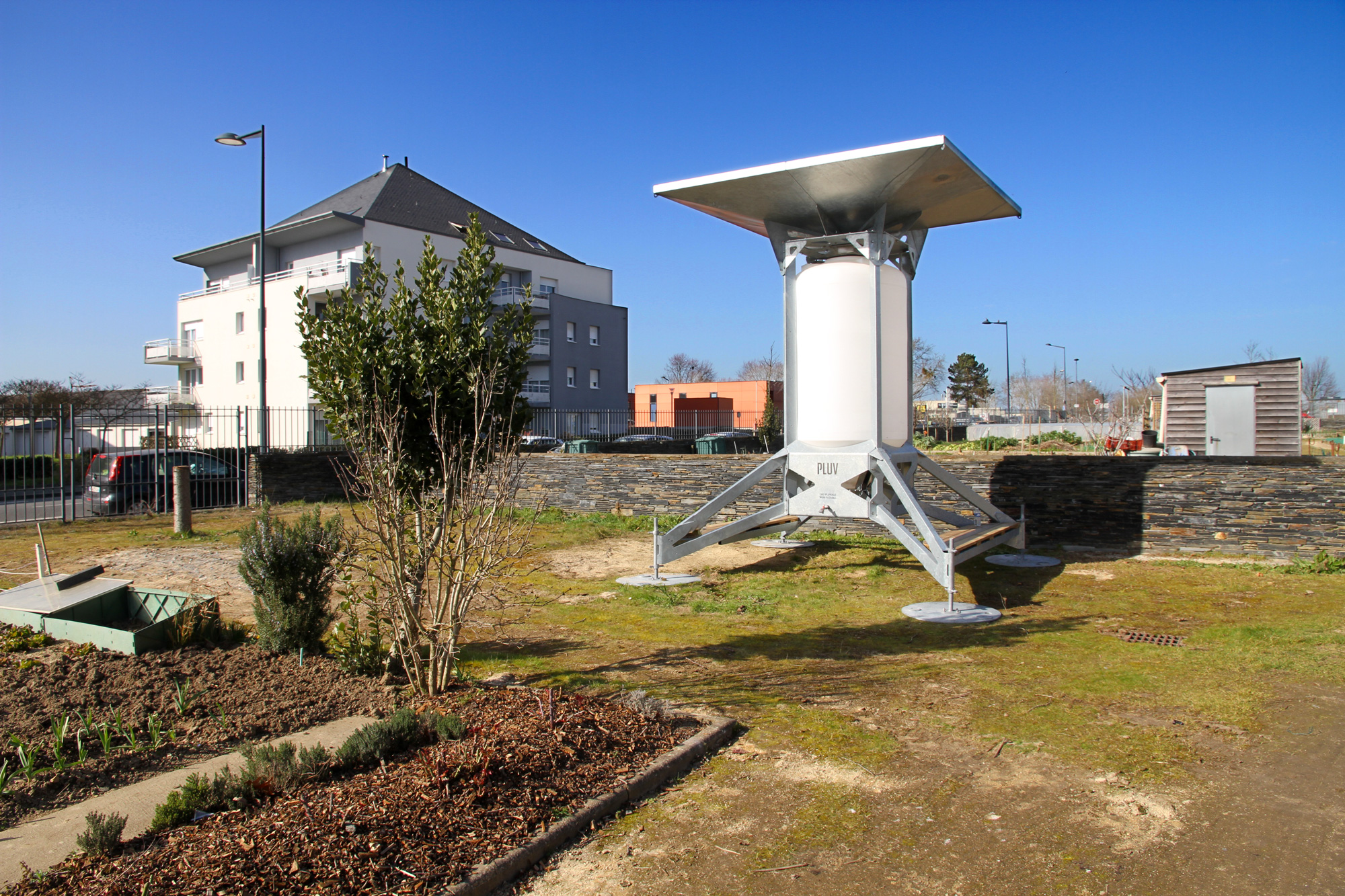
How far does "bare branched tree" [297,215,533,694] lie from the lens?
206 inches

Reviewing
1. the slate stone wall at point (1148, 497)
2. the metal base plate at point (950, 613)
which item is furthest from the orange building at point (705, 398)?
the metal base plate at point (950, 613)

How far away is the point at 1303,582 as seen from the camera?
30.8 feet

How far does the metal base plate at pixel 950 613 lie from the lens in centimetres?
785

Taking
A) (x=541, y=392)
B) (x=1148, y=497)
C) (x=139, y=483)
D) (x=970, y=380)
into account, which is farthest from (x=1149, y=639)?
(x=970, y=380)

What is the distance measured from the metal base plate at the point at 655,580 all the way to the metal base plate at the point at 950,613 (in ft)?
8.89

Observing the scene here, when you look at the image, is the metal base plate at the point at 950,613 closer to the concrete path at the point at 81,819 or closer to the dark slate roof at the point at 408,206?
the concrete path at the point at 81,819

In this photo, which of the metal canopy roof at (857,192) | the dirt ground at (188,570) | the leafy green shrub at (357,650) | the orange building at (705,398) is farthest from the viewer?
the orange building at (705,398)

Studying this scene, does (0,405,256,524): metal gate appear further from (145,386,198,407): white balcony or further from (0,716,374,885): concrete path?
(145,386,198,407): white balcony

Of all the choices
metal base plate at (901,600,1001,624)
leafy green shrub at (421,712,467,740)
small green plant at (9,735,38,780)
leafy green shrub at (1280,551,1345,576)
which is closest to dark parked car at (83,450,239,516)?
small green plant at (9,735,38,780)

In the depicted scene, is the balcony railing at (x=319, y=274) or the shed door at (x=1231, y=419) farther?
the balcony railing at (x=319, y=274)

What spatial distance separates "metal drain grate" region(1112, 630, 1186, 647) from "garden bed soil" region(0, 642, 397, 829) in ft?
19.8

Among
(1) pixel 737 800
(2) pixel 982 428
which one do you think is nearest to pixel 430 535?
(1) pixel 737 800

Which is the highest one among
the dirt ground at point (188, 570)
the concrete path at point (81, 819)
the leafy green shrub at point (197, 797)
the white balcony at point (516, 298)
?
the white balcony at point (516, 298)

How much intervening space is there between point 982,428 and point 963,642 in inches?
1759
